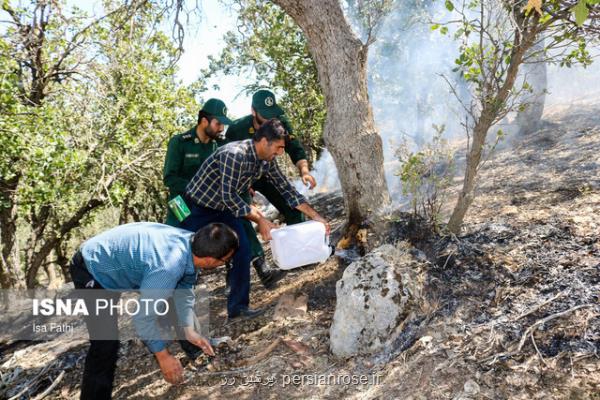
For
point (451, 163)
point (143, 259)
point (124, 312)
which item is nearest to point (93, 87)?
point (124, 312)

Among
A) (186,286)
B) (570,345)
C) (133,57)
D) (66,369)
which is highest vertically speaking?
(133,57)

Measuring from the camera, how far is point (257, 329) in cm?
351

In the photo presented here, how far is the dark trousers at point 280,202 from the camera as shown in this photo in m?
4.18

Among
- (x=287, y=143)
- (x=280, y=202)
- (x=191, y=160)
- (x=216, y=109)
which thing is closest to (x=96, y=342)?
(x=191, y=160)

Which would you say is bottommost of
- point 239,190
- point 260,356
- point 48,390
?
point 48,390

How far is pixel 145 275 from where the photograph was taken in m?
2.54

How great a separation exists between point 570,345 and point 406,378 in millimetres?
894

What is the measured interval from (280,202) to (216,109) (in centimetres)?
107

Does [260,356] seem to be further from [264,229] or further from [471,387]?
[471,387]

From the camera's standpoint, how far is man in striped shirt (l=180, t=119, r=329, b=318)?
3385mm

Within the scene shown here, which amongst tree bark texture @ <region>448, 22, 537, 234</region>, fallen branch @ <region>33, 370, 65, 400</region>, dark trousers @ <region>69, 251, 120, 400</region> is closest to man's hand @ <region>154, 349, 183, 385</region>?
dark trousers @ <region>69, 251, 120, 400</region>

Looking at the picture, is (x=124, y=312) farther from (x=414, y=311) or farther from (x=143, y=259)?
(x=414, y=311)

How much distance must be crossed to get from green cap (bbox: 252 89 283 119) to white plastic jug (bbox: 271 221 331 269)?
4.37 feet

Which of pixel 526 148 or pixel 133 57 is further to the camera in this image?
pixel 526 148
